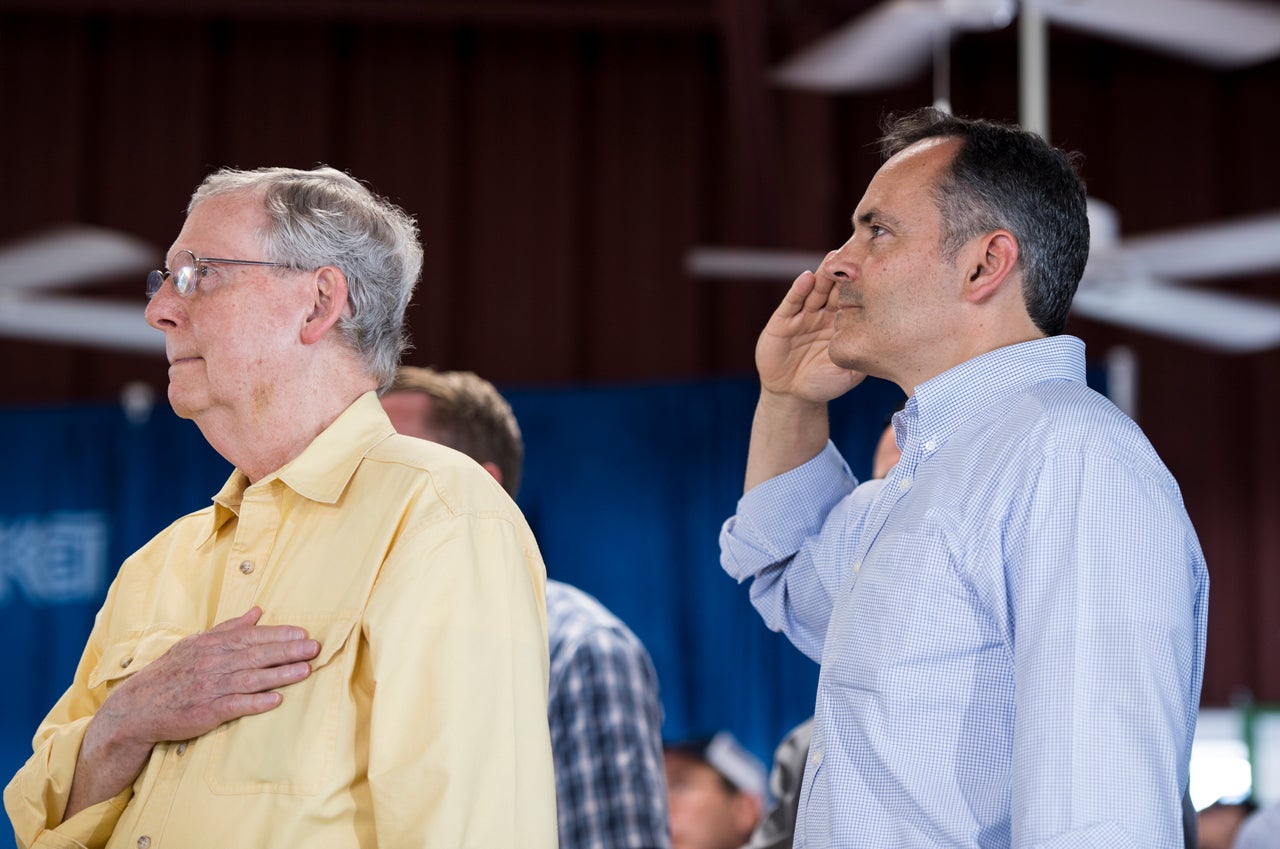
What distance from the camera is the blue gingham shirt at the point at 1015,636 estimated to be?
1.29 m

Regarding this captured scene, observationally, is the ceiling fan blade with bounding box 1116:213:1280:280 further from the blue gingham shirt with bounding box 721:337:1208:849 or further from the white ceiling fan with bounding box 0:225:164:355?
the white ceiling fan with bounding box 0:225:164:355

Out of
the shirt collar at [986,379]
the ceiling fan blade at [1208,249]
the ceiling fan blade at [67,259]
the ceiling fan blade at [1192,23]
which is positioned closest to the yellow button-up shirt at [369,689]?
the shirt collar at [986,379]

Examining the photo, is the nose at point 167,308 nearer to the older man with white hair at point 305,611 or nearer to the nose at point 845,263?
the older man with white hair at point 305,611

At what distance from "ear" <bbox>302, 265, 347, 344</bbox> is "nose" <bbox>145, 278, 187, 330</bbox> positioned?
0.15m

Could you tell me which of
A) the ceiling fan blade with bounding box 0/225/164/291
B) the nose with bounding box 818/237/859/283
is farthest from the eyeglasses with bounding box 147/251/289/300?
the ceiling fan blade with bounding box 0/225/164/291

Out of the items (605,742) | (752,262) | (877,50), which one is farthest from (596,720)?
(752,262)

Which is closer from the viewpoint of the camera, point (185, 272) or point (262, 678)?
point (262, 678)

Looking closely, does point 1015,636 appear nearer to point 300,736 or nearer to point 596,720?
point 300,736

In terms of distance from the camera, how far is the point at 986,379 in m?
1.62

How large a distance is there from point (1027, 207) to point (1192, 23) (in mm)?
2592

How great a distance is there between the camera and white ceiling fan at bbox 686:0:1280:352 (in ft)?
12.8

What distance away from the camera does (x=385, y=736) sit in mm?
1294

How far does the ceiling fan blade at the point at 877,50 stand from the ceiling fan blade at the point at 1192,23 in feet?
1.17

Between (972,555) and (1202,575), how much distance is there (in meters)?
0.27
